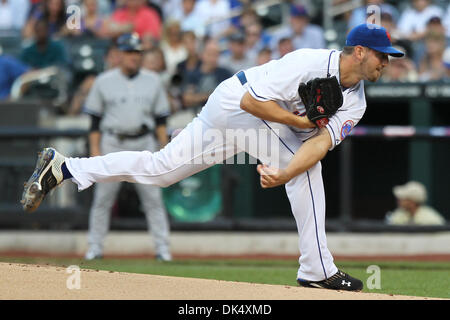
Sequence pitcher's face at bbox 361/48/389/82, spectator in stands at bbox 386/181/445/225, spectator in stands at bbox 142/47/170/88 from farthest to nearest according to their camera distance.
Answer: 1. spectator in stands at bbox 142/47/170/88
2. spectator in stands at bbox 386/181/445/225
3. pitcher's face at bbox 361/48/389/82

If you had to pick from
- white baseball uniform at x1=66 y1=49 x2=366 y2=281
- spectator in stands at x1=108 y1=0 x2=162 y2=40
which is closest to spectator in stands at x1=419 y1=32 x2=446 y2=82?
spectator in stands at x1=108 y1=0 x2=162 y2=40

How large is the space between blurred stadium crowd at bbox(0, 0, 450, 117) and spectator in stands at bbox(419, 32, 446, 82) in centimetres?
1

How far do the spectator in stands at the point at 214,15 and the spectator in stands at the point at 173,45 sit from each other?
0.72m

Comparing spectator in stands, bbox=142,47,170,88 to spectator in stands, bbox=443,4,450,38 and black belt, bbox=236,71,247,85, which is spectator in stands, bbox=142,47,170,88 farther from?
black belt, bbox=236,71,247,85

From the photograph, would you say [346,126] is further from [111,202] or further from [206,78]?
[206,78]

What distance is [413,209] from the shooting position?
938cm

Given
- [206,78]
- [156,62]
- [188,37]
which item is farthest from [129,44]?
[188,37]

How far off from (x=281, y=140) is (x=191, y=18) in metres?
7.08

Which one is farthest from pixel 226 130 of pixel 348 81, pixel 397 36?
pixel 397 36

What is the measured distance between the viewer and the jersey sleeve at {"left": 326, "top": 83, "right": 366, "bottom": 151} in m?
5.30

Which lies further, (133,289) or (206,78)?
(206,78)

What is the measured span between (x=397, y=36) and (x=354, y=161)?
191cm

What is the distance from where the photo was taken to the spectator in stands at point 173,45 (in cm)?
1159

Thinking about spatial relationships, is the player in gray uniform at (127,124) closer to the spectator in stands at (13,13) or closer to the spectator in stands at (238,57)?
the spectator in stands at (238,57)
